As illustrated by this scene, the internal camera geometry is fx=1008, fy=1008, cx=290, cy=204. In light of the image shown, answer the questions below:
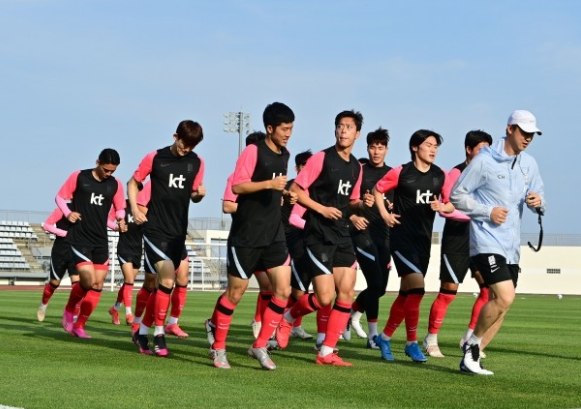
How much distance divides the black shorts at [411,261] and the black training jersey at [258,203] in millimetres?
1662

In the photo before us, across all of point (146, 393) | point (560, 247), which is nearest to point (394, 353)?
point (146, 393)

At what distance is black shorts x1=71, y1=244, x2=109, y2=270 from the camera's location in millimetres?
13320

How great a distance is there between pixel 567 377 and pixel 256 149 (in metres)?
3.44

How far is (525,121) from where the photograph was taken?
852cm

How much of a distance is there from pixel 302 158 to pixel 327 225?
167 inches

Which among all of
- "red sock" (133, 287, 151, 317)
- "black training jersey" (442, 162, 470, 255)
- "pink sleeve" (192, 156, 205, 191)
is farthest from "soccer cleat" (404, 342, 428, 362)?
"red sock" (133, 287, 151, 317)

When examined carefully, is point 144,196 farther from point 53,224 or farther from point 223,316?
point 223,316

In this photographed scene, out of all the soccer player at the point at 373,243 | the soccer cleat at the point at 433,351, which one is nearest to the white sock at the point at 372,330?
the soccer player at the point at 373,243

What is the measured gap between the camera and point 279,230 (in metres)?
9.47

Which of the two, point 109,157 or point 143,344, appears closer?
point 143,344

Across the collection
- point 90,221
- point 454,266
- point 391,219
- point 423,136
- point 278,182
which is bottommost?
point 90,221

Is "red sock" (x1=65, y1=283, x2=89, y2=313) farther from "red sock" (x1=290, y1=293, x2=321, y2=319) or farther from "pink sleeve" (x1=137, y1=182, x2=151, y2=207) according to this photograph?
"red sock" (x1=290, y1=293, x2=321, y2=319)

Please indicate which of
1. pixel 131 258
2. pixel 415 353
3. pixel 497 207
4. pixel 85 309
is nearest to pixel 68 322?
pixel 85 309

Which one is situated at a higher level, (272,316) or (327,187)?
(327,187)
